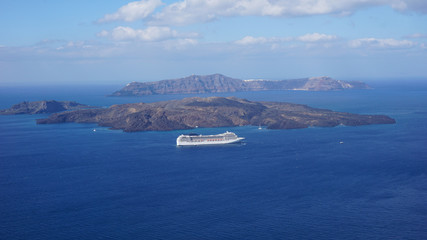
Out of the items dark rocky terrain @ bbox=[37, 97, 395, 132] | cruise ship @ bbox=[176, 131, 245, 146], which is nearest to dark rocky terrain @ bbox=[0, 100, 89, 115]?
dark rocky terrain @ bbox=[37, 97, 395, 132]

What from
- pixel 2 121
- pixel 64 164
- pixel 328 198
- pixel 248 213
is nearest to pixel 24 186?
pixel 64 164

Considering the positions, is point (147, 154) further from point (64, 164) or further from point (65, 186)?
point (65, 186)

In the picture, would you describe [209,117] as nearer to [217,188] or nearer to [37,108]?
[217,188]

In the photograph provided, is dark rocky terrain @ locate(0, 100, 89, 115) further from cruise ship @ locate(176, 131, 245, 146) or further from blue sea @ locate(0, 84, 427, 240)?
cruise ship @ locate(176, 131, 245, 146)

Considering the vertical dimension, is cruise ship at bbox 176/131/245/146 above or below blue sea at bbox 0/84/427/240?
above

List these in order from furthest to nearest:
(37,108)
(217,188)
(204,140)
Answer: (37,108) < (204,140) < (217,188)

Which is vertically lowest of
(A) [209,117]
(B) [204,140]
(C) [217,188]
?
(C) [217,188]

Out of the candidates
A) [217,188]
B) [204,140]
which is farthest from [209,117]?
[217,188]

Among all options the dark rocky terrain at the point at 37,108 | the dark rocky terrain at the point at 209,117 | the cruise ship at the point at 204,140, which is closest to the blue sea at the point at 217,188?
the cruise ship at the point at 204,140
